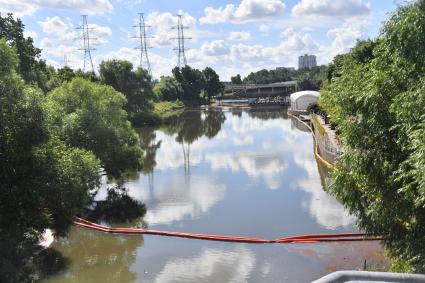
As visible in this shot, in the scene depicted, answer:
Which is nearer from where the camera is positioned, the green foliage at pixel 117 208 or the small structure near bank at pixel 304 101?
the green foliage at pixel 117 208

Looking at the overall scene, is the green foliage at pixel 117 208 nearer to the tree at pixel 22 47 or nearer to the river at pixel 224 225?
the river at pixel 224 225

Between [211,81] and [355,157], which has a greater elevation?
[211,81]

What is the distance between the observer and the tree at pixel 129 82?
71688mm

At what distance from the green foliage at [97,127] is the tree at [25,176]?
8547 millimetres

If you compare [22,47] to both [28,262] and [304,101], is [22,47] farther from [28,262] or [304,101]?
[304,101]

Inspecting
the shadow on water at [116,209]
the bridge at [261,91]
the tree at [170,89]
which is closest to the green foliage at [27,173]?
the shadow on water at [116,209]

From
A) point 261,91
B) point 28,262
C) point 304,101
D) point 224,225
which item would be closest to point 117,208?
point 224,225

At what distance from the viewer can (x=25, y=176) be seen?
1491 cm

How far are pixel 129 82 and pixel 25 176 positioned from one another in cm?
5814

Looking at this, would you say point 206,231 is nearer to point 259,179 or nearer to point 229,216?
point 229,216

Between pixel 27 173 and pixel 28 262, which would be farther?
pixel 28 262

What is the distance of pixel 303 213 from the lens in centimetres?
2372

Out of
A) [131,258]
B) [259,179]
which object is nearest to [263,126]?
[259,179]

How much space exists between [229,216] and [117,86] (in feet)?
169
